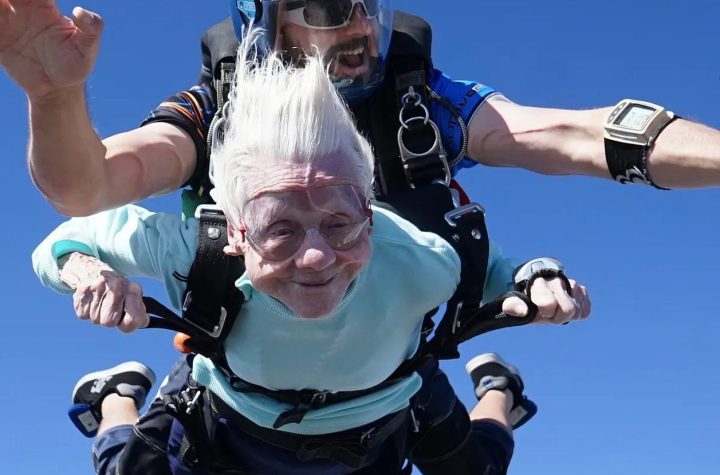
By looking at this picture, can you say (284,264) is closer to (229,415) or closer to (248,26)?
(229,415)

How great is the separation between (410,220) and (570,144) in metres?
0.66

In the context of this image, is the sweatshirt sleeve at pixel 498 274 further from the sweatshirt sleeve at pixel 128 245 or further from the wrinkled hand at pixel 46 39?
the wrinkled hand at pixel 46 39

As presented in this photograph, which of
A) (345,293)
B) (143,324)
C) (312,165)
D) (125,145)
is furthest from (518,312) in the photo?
(125,145)

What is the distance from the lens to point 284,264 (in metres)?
3.48

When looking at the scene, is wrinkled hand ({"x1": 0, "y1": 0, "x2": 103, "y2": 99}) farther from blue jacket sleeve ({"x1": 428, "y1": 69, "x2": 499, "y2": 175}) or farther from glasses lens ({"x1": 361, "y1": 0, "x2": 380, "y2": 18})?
blue jacket sleeve ({"x1": 428, "y1": 69, "x2": 499, "y2": 175})

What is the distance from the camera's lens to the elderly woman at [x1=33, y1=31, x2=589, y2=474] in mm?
3467

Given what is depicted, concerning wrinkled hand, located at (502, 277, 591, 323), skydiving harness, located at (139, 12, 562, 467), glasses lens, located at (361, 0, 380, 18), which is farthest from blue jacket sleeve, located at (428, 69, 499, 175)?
wrinkled hand, located at (502, 277, 591, 323)

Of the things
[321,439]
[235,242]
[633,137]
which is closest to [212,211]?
[235,242]

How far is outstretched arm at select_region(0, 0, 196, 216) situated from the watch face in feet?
5.01

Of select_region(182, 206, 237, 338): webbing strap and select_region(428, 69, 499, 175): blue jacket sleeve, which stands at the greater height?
select_region(428, 69, 499, 175): blue jacket sleeve

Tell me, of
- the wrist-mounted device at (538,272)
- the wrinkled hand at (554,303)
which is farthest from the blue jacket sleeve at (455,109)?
the wrinkled hand at (554,303)

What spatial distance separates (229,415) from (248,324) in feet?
2.13

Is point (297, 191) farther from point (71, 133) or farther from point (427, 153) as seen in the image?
point (427, 153)

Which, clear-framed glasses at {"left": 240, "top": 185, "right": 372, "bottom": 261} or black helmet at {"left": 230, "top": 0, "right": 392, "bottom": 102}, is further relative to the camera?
black helmet at {"left": 230, "top": 0, "right": 392, "bottom": 102}
